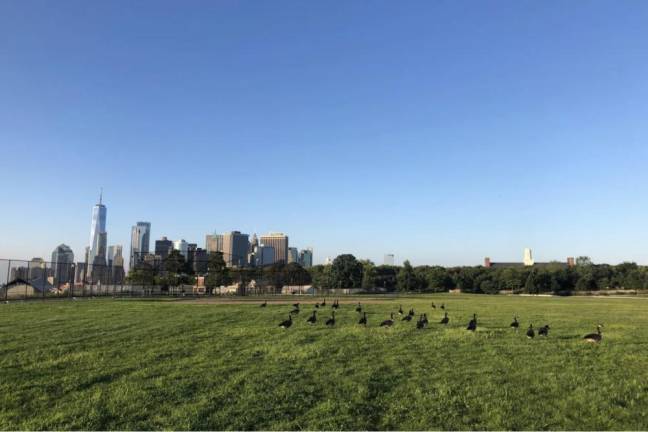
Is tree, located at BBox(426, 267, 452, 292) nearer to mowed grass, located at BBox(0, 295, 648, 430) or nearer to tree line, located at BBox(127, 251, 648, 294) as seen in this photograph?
tree line, located at BBox(127, 251, 648, 294)

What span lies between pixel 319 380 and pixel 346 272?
123 meters

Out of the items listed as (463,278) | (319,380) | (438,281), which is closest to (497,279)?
(463,278)

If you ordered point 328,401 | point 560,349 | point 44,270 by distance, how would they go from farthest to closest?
point 44,270 < point 560,349 < point 328,401

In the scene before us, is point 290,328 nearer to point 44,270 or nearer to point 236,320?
point 236,320

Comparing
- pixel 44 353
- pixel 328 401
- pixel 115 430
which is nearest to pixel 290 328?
pixel 44 353

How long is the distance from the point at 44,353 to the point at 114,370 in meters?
4.01

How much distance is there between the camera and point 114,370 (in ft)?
44.0

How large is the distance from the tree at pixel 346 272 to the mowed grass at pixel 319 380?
112205 mm

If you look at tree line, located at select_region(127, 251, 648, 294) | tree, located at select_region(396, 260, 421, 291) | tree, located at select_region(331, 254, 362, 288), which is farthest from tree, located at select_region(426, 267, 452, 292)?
tree, located at select_region(331, 254, 362, 288)

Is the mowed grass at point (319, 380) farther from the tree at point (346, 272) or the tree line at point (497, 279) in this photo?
the tree at point (346, 272)

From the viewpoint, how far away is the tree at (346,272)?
A: 436 feet

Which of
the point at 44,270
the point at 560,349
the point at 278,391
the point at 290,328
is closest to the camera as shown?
the point at 278,391

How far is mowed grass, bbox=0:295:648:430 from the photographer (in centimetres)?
948

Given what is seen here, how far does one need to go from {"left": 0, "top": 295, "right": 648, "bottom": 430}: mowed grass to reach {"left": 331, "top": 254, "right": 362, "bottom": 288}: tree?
112205 millimetres
